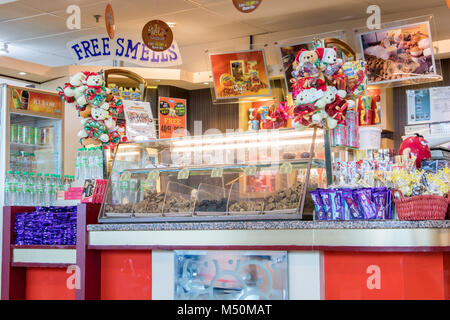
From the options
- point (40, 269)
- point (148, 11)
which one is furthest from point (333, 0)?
point (40, 269)

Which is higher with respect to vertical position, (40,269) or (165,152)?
(165,152)

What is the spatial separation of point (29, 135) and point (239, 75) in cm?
253

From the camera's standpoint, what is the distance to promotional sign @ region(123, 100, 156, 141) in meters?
4.98

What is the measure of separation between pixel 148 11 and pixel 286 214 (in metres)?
4.49

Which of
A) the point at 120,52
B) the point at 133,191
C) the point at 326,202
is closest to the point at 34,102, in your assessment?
the point at 120,52

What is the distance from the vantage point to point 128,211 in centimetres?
433

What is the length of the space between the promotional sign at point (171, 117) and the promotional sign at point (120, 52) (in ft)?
5.00

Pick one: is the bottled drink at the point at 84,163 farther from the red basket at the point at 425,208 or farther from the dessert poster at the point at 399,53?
the dessert poster at the point at 399,53

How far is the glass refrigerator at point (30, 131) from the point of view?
5.74 metres

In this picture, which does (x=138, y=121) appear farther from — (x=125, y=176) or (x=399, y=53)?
(x=399, y=53)

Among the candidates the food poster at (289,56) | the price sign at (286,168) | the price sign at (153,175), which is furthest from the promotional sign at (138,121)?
the food poster at (289,56)

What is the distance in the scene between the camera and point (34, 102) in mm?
5992

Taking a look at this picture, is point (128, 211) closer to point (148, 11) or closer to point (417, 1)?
point (148, 11)

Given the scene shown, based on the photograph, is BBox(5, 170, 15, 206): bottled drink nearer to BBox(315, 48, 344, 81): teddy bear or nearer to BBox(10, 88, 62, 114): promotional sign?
BBox(10, 88, 62, 114): promotional sign
